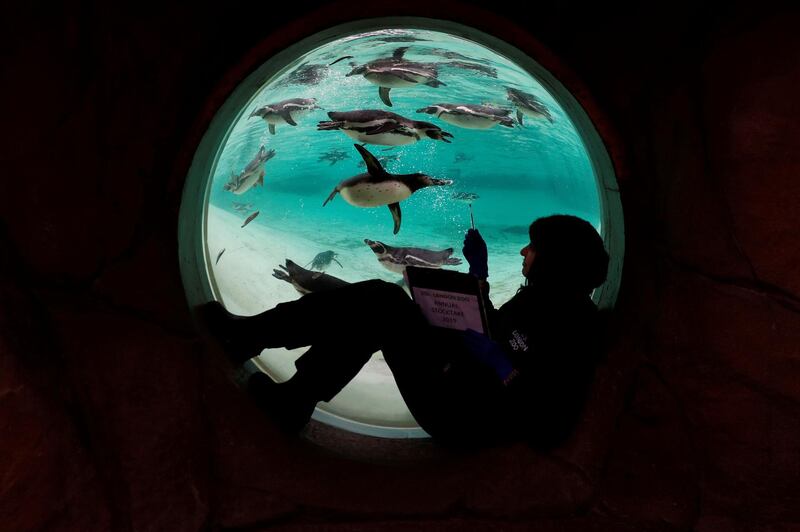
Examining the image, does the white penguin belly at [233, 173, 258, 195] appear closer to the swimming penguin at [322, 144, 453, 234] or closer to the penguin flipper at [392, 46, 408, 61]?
the swimming penguin at [322, 144, 453, 234]

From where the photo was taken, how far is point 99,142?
2.01 metres

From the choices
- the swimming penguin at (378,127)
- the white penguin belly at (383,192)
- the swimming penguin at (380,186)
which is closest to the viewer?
the swimming penguin at (380,186)

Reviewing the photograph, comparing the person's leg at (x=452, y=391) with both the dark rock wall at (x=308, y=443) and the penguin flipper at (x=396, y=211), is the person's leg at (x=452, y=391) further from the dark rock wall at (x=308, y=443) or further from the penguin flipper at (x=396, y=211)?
the penguin flipper at (x=396, y=211)

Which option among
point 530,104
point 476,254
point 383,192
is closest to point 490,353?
point 476,254

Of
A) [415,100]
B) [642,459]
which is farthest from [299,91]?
[642,459]

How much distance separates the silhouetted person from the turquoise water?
4.94 metres

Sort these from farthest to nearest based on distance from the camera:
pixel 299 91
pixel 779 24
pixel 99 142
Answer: pixel 299 91
pixel 99 142
pixel 779 24

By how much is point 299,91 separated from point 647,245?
11.5m

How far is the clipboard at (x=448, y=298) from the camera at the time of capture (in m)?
2.00

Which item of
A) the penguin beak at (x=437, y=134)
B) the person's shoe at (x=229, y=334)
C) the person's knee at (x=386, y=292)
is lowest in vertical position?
the person's shoe at (x=229, y=334)

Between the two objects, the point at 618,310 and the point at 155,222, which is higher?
the point at 155,222

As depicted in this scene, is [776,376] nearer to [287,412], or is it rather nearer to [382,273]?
[287,412]

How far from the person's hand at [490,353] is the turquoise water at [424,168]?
520 centimetres

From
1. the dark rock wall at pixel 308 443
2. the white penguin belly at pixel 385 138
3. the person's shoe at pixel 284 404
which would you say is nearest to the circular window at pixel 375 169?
the white penguin belly at pixel 385 138
